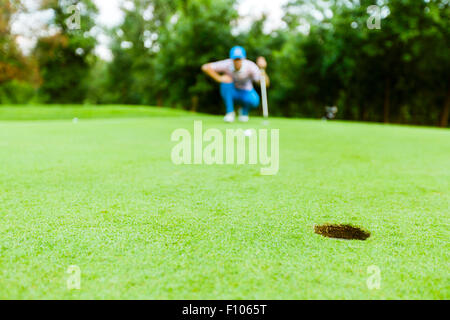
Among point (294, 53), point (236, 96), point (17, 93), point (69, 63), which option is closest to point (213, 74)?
point (236, 96)

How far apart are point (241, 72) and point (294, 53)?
53.4ft

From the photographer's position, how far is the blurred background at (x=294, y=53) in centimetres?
1967

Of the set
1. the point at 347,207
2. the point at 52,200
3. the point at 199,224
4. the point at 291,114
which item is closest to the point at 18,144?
the point at 52,200

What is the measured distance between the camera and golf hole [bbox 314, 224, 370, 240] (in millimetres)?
1941

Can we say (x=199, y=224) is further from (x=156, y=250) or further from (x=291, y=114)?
(x=291, y=114)

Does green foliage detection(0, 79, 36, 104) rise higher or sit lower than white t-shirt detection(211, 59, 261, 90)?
higher

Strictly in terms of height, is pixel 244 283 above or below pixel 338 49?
below

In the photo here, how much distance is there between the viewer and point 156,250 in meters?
1.64

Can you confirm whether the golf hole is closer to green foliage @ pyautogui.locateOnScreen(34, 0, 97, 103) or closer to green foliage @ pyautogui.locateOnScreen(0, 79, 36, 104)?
green foliage @ pyautogui.locateOnScreen(34, 0, 97, 103)

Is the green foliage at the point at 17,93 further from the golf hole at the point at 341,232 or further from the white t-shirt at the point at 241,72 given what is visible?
the golf hole at the point at 341,232

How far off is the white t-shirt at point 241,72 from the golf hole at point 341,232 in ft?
25.0

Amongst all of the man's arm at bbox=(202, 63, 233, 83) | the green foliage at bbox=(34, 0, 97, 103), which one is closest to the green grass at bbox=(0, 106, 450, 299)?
the man's arm at bbox=(202, 63, 233, 83)

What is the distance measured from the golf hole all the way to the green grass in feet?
0.17
